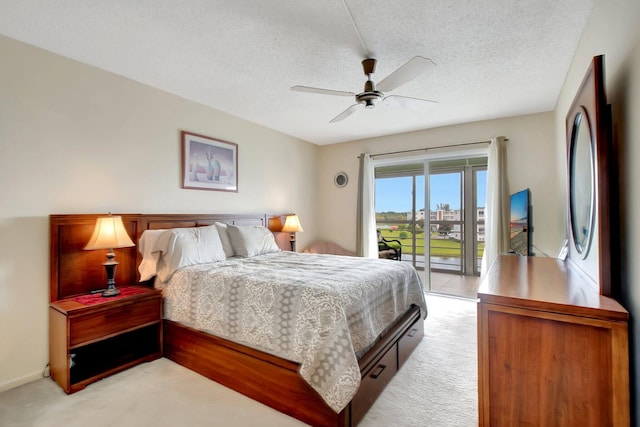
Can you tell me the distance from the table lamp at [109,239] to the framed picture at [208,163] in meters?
1.08

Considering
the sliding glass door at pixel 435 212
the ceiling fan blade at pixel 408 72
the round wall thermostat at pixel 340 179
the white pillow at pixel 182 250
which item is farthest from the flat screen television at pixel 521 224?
the white pillow at pixel 182 250

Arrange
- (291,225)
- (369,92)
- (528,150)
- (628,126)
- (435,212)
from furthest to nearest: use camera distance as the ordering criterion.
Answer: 1. (435,212)
2. (291,225)
3. (528,150)
4. (369,92)
5. (628,126)

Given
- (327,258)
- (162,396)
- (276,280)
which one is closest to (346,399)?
(276,280)

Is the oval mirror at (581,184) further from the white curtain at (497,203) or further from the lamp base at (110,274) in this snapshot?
the lamp base at (110,274)

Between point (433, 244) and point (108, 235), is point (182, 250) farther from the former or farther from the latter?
point (433, 244)

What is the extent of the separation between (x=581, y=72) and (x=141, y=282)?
4241 mm

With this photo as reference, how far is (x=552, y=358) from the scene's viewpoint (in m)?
1.15

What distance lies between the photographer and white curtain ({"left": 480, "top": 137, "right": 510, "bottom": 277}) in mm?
4016

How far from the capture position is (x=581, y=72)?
2250mm

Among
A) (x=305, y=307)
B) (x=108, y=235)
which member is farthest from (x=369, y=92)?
(x=108, y=235)

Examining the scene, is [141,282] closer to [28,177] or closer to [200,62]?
[28,177]

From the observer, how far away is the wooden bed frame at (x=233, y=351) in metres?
1.88

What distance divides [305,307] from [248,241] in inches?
70.1

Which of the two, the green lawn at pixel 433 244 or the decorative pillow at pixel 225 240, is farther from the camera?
the green lawn at pixel 433 244
